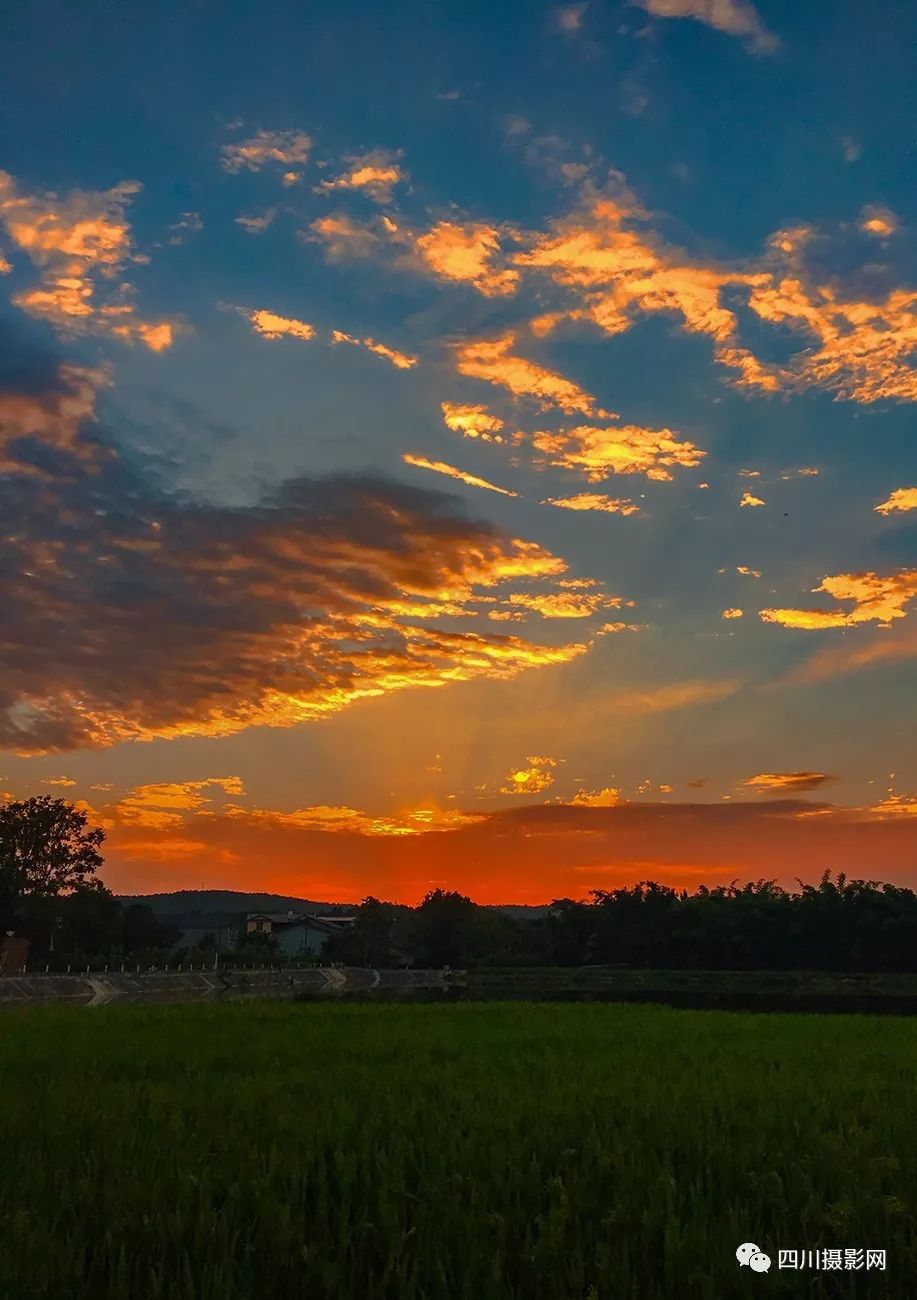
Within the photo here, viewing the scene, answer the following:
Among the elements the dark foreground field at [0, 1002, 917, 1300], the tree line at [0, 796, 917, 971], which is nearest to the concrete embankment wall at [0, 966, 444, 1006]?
the tree line at [0, 796, 917, 971]

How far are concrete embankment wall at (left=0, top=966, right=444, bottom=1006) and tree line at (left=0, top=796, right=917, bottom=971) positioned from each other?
538 centimetres

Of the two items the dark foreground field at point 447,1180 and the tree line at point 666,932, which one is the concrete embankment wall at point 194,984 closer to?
the tree line at point 666,932

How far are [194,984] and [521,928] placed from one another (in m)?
33.2

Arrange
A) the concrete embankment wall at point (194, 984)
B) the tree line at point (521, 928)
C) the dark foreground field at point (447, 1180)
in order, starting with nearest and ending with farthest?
the dark foreground field at point (447, 1180)
the concrete embankment wall at point (194, 984)
the tree line at point (521, 928)

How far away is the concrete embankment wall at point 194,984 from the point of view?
3812 centimetres

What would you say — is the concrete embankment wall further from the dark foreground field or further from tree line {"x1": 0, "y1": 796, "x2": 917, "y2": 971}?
the dark foreground field

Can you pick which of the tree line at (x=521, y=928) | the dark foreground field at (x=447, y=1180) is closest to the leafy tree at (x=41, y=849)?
the tree line at (x=521, y=928)

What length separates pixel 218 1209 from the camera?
502 cm

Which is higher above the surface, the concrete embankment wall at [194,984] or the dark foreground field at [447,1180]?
the dark foreground field at [447,1180]

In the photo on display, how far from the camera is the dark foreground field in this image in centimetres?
405

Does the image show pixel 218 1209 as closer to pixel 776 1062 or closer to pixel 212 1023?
pixel 776 1062

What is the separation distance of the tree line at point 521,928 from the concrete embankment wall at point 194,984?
17.6 feet

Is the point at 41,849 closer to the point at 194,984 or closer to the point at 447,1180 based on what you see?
the point at 194,984

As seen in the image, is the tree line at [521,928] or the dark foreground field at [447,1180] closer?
the dark foreground field at [447,1180]
